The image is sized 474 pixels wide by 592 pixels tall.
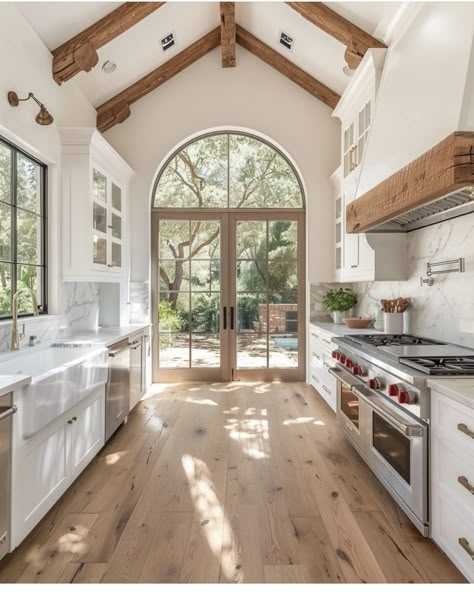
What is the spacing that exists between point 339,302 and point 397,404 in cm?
259

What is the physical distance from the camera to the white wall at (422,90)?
1.97 m

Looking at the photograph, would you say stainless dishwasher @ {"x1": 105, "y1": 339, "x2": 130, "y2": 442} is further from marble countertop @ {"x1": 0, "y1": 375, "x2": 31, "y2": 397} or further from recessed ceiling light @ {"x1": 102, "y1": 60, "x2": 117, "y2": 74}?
recessed ceiling light @ {"x1": 102, "y1": 60, "x2": 117, "y2": 74}

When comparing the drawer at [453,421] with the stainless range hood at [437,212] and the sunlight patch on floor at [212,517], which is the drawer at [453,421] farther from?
the sunlight patch on floor at [212,517]

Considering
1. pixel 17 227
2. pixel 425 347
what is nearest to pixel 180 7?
pixel 17 227

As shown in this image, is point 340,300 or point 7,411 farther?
point 340,300

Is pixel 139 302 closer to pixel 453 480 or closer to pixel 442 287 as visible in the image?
pixel 442 287

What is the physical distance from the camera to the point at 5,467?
1.72 meters

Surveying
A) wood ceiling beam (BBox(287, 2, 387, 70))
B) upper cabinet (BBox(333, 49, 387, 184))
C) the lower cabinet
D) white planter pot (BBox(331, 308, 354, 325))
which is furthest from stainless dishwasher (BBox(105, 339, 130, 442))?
wood ceiling beam (BBox(287, 2, 387, 70))

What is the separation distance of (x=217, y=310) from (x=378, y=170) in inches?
115

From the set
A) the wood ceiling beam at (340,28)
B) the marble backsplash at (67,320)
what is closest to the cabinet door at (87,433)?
the marble backsplash at (67,320)

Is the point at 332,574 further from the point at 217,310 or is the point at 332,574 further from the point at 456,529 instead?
the point at 217,310

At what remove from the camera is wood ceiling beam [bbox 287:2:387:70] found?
12.2 feet

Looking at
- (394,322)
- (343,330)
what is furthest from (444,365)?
(343,330)

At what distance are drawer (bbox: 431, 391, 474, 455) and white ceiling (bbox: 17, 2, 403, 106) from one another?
3192 mm
